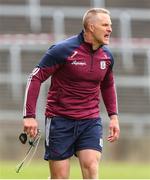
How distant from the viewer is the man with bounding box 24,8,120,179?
36.0 ft

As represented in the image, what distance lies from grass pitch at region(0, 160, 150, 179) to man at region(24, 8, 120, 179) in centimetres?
514

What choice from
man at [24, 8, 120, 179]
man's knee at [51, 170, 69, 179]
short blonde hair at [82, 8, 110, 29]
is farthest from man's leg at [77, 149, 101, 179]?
short blonde hair at [82, 8, 110, 29]

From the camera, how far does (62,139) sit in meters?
11.1

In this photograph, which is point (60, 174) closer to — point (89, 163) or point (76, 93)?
point (89, 163)

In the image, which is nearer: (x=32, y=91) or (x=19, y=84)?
(x=32, y=91)

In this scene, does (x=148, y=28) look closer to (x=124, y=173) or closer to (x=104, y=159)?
(x=104, y=159)

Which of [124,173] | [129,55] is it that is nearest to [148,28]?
[129,55]

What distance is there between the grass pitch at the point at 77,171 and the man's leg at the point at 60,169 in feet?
16.8

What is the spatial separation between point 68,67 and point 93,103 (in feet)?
1.49

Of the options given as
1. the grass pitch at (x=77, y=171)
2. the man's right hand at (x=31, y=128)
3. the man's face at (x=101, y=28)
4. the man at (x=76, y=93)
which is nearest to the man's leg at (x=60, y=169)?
the man at (x=76, y=93)

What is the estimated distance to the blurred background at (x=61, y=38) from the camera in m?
22.2

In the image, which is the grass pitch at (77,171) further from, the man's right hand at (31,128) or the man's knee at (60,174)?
the man's right hand at (31,128)

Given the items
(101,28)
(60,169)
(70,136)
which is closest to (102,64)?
(101,28)

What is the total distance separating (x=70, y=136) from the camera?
36.4ft
